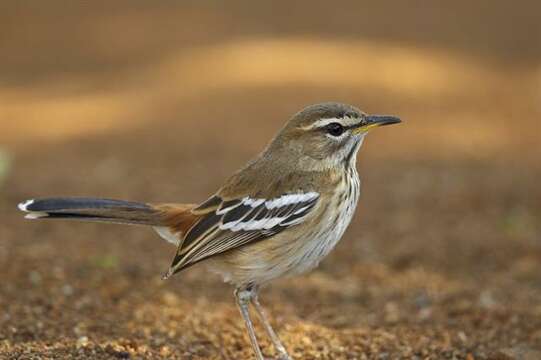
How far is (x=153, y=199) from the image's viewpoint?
37.7 feet

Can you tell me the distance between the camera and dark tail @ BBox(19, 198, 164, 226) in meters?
6.62

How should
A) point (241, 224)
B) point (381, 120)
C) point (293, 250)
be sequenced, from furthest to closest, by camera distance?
1. point (381, 120)
2. point (241, 224)
3. point (293, 250)

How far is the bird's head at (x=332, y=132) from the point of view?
6.67 m

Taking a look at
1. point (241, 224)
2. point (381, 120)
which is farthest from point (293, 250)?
point (381, 120)

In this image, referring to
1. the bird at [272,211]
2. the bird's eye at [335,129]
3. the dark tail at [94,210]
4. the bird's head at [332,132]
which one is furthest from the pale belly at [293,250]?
Result: the dark tail at [94,210]

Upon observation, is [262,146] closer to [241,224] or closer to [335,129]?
[335,129]

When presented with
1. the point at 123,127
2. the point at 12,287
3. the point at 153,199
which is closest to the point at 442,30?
the point at 123,127

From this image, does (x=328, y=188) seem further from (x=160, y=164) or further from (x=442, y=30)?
(x=442, y=30)

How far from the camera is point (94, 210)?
21.9 feet

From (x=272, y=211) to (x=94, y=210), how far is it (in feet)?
4.49

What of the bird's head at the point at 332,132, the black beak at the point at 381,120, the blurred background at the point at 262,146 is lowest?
the blurred background at the point at 262,146

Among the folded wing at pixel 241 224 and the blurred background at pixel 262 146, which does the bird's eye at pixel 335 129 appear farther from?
the blurred background at pixel 262 146

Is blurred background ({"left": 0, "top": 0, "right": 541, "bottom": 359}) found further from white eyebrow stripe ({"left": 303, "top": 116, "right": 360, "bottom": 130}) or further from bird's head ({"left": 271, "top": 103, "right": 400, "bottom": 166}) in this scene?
white eyebrow stripe ({"left": 303, "top": 116, "right": 360, "bottom": 130})

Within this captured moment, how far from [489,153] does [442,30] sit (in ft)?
22.8
